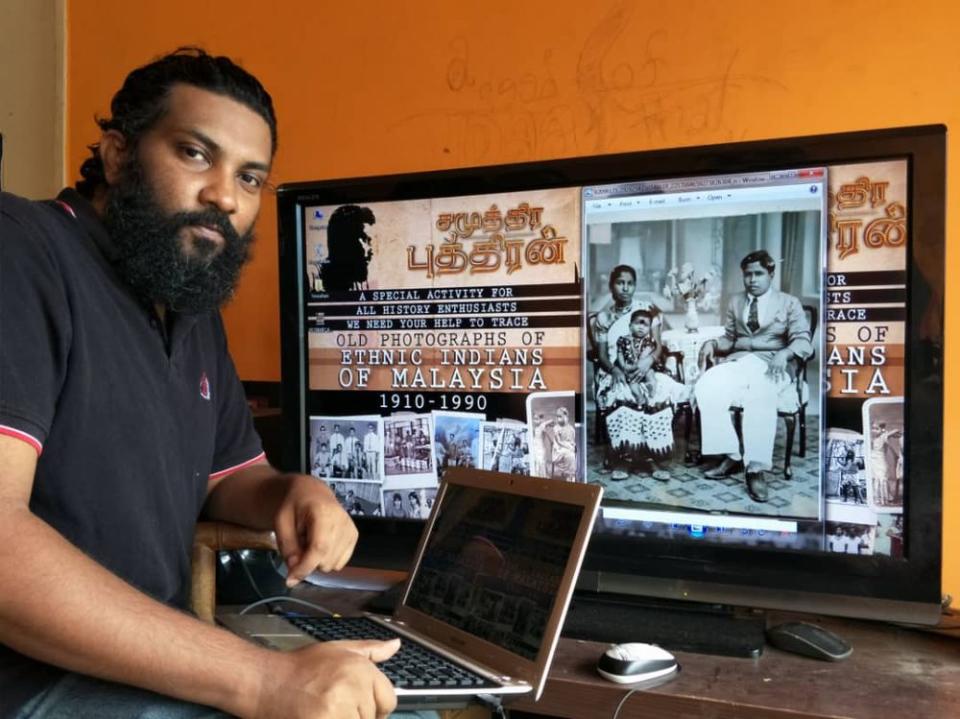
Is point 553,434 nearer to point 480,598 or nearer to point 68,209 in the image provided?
point 480,598

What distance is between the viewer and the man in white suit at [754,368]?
108 centimetres

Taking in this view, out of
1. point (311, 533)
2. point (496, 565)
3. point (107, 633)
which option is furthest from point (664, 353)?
point (107, 633)

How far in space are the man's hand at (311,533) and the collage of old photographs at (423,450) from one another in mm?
206

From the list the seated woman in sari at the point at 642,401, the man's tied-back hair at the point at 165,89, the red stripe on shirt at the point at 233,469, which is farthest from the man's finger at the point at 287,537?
the man's tied-back hair at the point at 165,89

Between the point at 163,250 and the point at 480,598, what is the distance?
0.60m

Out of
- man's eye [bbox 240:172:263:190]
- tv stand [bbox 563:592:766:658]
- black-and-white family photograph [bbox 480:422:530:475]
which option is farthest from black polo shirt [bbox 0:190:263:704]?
tv stand [bbox 563:592:766:658]

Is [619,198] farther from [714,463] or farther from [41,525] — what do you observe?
[41,525]

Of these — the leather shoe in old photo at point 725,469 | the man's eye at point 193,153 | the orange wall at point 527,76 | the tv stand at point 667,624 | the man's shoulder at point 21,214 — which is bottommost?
the tv stand at point 667,624

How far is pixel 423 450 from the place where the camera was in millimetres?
1287

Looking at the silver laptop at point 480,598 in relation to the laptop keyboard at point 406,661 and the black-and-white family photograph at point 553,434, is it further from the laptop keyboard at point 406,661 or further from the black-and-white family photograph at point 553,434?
the black-and-white family photograph at point 553,434

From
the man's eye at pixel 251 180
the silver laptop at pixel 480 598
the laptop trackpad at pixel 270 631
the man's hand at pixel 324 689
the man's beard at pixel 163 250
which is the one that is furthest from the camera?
the man's eye at pixel 251 180

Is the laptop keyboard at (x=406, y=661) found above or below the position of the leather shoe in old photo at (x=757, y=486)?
below

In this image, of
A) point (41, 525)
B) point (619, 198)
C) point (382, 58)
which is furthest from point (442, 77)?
point (41, 525)

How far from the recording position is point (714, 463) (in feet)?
3.66
